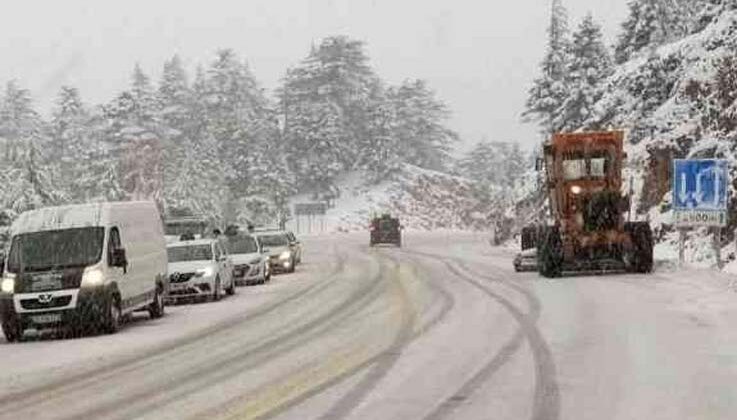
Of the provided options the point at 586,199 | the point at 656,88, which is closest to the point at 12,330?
the point at 586,199

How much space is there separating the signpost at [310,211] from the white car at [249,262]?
269 ft

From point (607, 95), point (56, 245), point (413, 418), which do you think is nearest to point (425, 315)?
point (56, 245)

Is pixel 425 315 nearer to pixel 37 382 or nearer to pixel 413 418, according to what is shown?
pixel 37 382

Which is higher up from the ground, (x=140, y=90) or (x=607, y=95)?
(x=140, y=90)

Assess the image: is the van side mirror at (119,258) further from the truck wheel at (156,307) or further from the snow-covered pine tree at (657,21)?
the snow-covered pine tree at (657,21)

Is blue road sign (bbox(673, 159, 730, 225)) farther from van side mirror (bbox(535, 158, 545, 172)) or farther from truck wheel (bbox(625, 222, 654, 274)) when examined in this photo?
van side mirror (bbox(535, 158, 545, 172))

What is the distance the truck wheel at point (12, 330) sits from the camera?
727 inches

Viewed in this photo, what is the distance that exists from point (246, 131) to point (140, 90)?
11.9 metres

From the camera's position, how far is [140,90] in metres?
115

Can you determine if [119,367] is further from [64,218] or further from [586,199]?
[586,199]

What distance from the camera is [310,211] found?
11606 cm

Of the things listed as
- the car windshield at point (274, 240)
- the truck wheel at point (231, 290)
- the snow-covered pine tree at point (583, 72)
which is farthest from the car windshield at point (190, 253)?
the snow-covered pine tree at point (583, 72)

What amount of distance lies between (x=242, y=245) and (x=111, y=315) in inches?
596

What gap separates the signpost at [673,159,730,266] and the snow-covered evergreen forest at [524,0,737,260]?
4616mm
